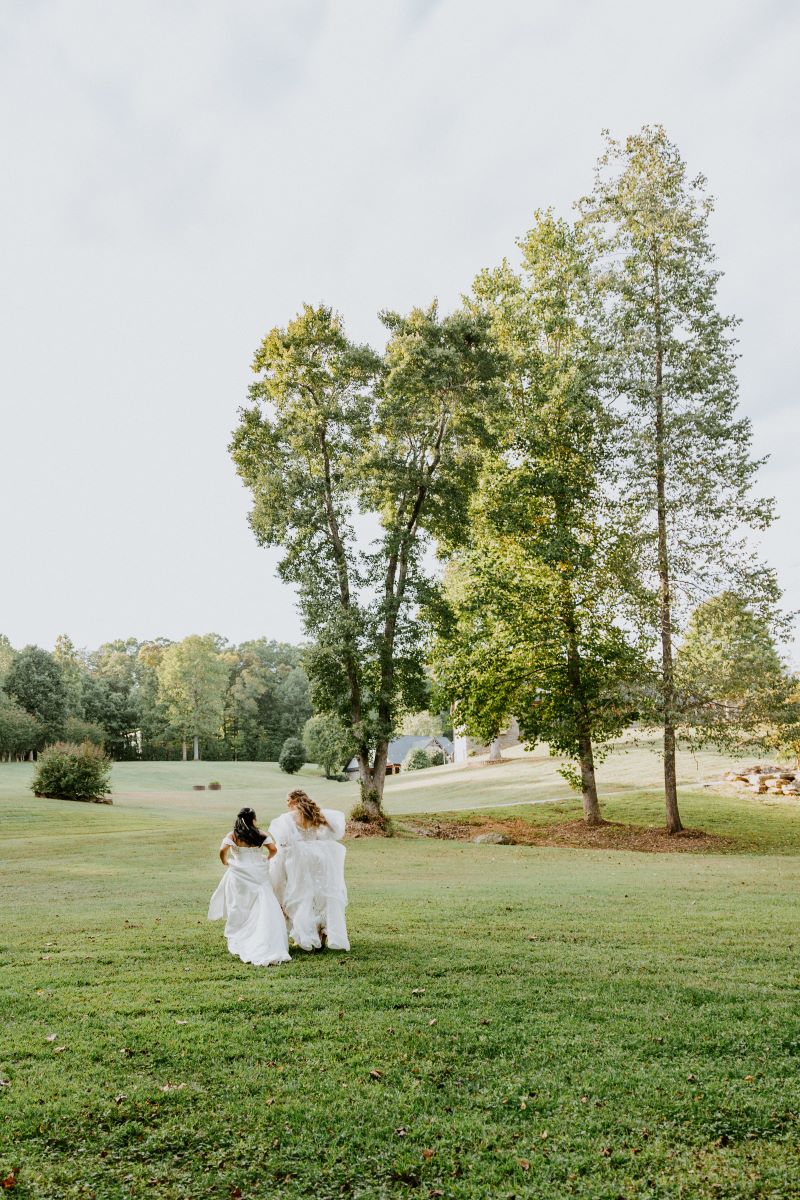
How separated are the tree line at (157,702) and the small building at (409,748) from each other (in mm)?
9976

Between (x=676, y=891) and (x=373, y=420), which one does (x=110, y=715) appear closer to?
(x=373, y=420)

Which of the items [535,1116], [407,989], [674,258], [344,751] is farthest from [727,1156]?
[674,258]

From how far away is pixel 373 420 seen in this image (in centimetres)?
2486

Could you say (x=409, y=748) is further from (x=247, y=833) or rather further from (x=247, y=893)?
(x=247, y=833)

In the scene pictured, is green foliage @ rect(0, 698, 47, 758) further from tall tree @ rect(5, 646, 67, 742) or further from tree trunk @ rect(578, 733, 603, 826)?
tree trunk @ rect(578, 733, 603, 826)

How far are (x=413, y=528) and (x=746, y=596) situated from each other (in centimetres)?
1023

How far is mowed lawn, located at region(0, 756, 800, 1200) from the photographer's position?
440 cm

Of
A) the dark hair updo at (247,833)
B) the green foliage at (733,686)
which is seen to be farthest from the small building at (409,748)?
the dark hair updo at (247,833)

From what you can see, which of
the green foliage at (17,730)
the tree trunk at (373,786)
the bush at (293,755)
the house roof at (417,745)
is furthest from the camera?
the house roof at (417,745)

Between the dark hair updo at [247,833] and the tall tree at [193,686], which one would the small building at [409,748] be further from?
the dark hair updo at [247,833]

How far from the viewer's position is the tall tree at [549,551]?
24266 millimetres

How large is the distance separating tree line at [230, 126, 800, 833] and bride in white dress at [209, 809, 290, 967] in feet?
48.0

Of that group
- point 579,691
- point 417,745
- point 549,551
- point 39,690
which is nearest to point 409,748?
point 417,745

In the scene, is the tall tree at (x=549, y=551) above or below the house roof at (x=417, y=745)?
above
